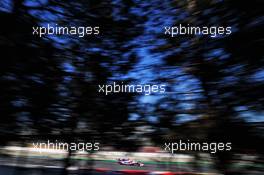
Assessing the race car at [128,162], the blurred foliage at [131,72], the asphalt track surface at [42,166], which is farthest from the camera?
the asphalt track surface at [42,166]

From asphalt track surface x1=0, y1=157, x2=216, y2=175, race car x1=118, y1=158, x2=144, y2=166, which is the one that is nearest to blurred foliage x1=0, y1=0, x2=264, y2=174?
race car x1=118, y1=158, x2=144, y2=166

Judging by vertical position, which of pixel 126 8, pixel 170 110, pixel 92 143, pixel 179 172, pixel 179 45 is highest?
pixel 126 8

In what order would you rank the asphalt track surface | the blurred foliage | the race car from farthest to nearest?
the asphalt track surface < the race car < the blurred foliage

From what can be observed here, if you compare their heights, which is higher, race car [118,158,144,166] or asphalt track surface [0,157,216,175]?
race car [118,158,144,166]

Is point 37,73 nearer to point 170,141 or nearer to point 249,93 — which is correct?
point 170,141

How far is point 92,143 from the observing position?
3.23 m

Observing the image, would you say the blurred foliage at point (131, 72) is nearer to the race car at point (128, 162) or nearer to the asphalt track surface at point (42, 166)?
the race car at point (128, 162)

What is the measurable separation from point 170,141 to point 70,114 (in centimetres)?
104

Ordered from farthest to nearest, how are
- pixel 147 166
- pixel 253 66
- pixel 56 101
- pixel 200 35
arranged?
pixel 56 101 → pixel 147 166 → pixel 200 35 → pixel 253 66

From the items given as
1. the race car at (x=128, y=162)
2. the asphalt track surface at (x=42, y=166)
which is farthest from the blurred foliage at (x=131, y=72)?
the asphalt track surface at (x=42, y=166)

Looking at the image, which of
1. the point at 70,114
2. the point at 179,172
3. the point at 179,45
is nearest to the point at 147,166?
the point at 179,172

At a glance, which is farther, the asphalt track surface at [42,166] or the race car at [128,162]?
the asphalt track surface at [42,166]

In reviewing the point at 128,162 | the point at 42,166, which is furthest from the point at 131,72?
the point at 42,166

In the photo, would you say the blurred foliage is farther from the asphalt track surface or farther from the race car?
the asphalt track surface
